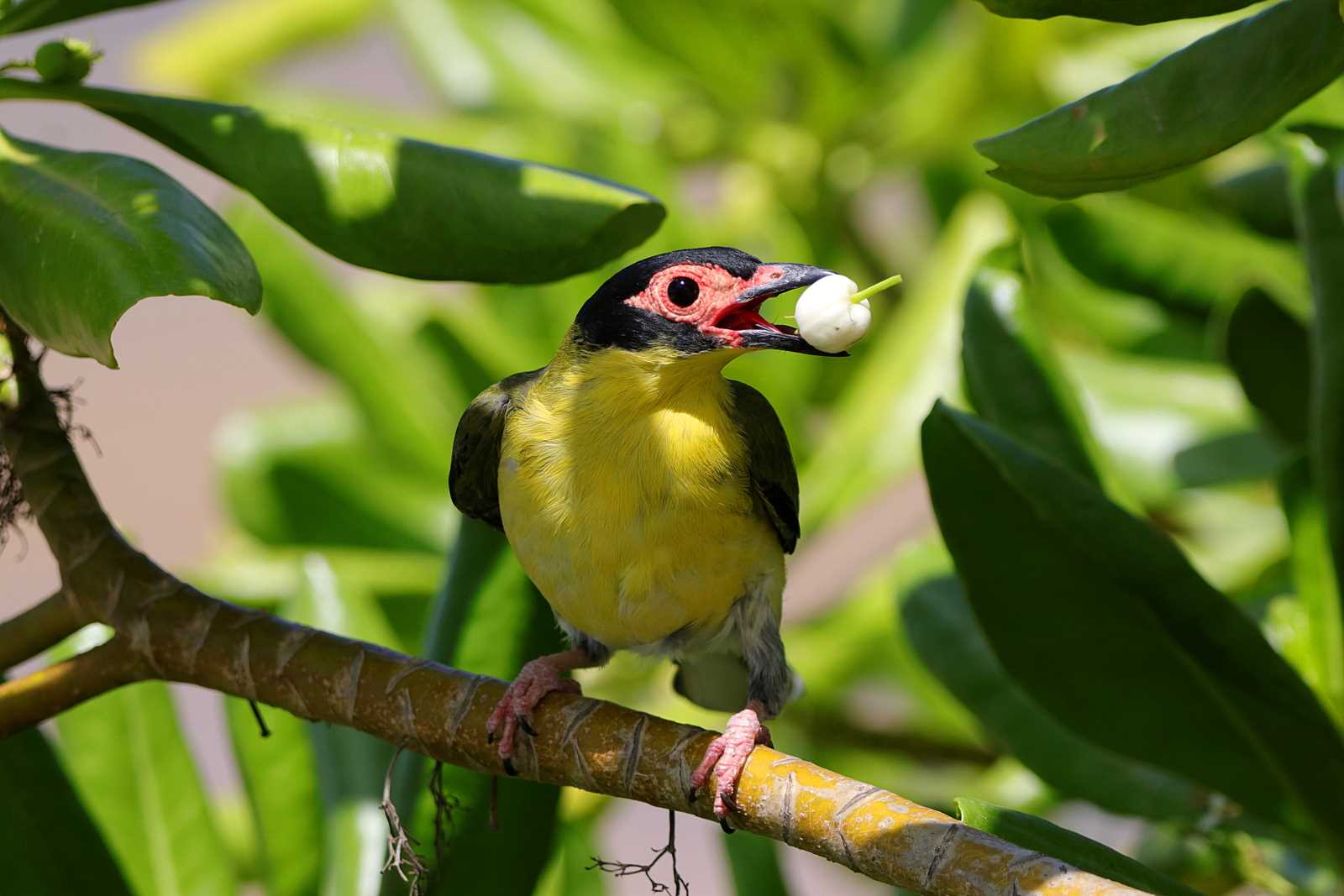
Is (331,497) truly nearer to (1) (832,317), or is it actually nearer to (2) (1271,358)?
(1) (832,317)

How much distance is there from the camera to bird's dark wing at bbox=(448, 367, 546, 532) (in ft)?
6.84

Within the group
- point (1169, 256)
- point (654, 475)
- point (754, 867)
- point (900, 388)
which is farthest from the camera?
point (900, 388)

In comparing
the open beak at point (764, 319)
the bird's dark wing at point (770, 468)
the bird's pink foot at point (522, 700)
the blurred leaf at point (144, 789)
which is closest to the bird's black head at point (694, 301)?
the open beak at point (764, 319)

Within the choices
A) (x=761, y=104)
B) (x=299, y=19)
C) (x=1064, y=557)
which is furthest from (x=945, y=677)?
(x=299, y=19)

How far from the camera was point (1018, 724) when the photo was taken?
204 centimetres

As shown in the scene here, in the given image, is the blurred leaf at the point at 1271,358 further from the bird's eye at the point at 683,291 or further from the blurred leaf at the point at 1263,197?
the bird's eye at the point at 683,291

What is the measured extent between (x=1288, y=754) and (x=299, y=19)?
3134 millimetres

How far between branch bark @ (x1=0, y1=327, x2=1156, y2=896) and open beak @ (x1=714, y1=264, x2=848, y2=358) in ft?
1.55

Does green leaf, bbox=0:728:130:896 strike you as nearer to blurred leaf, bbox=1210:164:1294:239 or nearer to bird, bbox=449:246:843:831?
bird, bbox=449:246:843:831

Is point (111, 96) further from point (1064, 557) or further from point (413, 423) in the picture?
point (413, 423)

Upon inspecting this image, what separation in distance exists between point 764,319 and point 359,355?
1203 mm

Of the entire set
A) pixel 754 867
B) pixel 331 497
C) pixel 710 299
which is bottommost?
pixel 331 497

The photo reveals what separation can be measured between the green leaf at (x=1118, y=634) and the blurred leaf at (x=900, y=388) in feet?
2.78

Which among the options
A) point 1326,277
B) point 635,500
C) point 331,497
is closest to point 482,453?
point 635,500
